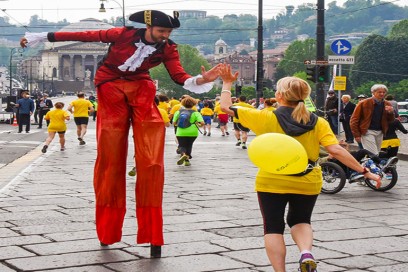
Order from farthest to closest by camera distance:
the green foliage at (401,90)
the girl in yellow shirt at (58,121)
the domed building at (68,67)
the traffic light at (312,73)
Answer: the domed building at (68,67) < the green foliage at (401,90) < the traffic light at (312,73) < the girl in yellow shirt at (58,121)

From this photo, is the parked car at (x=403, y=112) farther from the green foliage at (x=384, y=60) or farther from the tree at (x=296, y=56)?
the tree at (x=296, y=56)

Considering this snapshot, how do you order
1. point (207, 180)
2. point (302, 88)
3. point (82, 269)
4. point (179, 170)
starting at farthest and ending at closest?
1. point (179, 170)
2. point (207, 180)
3. point (82, 269)
4. point (302, 88)

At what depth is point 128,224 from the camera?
862cm

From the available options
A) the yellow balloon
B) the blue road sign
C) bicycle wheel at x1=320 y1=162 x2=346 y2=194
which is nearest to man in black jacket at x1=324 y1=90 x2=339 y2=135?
the blue road sign

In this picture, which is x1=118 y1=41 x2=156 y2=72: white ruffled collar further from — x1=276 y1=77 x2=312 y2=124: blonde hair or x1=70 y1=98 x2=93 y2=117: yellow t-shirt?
x1=70 y1=98 x2=93 y2=117: yellow t-shirt

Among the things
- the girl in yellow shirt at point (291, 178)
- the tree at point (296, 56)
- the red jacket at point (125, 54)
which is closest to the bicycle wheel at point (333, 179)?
the red jacket at point (125, 54)

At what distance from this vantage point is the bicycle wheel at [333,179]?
39.1 feet

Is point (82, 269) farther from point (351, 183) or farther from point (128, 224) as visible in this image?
point (351, 183)

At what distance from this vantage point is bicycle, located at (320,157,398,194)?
11969 mm

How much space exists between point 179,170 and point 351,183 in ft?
12.2

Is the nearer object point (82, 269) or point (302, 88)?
point (302, 88)

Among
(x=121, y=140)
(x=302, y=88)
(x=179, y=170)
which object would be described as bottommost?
(x=179, y=170)

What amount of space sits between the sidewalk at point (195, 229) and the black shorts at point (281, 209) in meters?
0.71

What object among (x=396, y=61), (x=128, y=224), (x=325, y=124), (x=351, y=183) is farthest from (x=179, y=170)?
(x=396, y=61)
